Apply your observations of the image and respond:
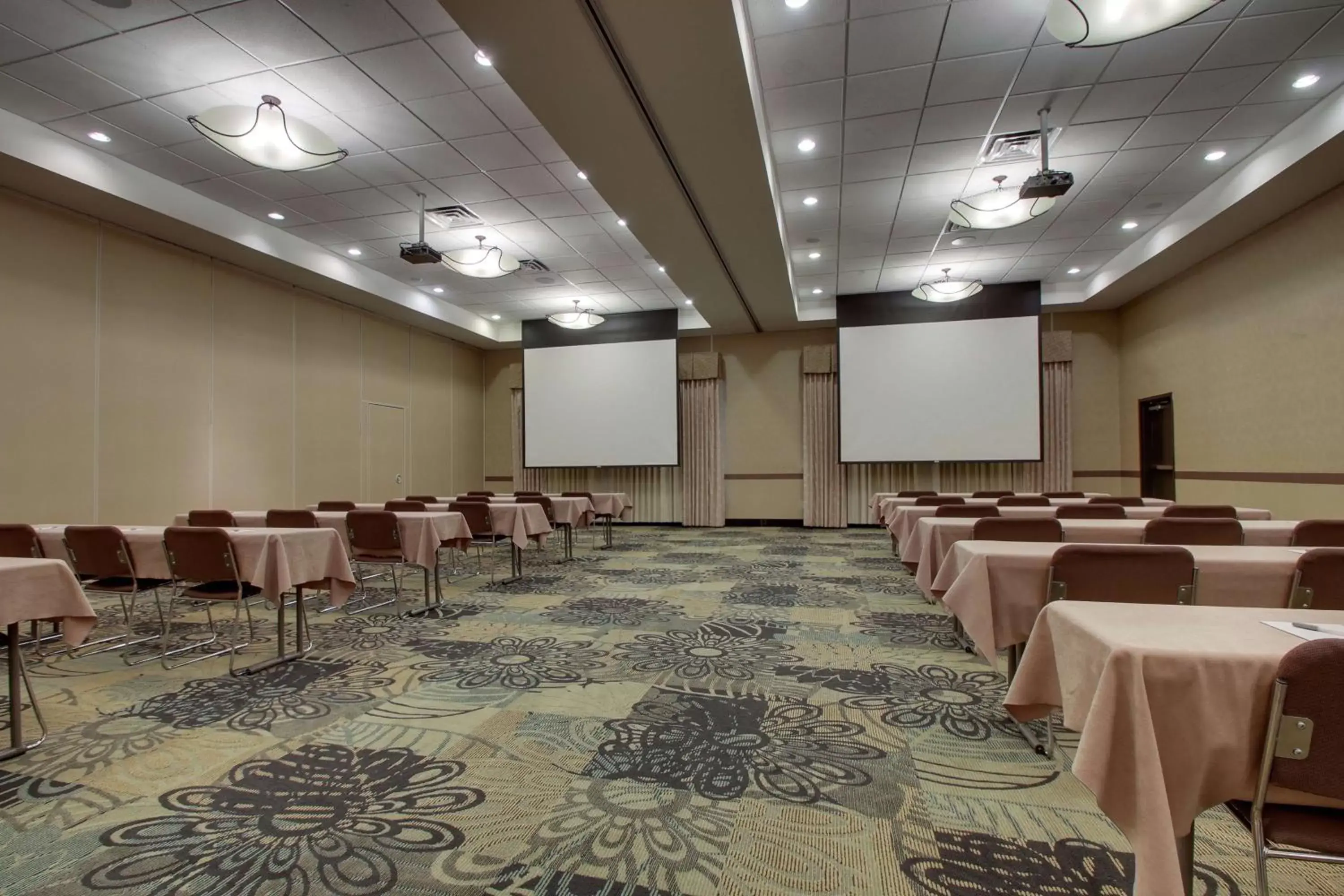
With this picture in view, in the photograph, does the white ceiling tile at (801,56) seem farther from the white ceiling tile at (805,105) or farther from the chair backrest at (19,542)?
the chair backrest at (19,542)

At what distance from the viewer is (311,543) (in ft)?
12.4

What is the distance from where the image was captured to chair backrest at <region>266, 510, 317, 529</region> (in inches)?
198

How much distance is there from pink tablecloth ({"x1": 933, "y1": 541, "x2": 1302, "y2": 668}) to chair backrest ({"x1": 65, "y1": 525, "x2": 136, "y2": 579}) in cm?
466

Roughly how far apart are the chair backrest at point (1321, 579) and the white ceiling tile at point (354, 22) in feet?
17.7

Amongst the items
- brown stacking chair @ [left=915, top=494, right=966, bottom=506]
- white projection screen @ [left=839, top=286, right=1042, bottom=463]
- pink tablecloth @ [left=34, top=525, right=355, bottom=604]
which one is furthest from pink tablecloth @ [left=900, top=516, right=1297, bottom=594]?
white projection screen @ [left=839, top=286, right=1042, bottom=463]

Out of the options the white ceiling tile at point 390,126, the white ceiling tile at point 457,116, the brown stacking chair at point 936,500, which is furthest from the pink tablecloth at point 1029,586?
the white ceiling tile at point 390,126

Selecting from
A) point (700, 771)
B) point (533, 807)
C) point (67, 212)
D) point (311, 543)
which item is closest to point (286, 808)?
point (533, 807)

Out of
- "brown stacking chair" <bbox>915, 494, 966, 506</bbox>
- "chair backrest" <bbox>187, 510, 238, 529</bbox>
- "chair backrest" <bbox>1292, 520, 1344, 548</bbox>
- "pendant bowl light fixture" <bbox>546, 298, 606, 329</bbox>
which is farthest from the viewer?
"pendant bowl light fixture" <bbox>546, 298, 606, 329</bbox>

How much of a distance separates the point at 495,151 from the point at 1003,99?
4.36 m

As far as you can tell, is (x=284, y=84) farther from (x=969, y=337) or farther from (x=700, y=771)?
(x=969, y=337)

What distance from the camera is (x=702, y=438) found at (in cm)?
1222

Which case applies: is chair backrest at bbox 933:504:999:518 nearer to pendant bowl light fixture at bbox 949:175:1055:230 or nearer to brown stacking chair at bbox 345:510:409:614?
pendant bowl light fixture at bbox 949:175:1055:230

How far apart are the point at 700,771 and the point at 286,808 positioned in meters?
1.40

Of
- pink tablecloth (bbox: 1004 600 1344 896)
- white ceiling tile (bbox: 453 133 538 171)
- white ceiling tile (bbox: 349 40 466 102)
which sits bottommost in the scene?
pink tablecloth (bbox: 1004 600 1344 896)
